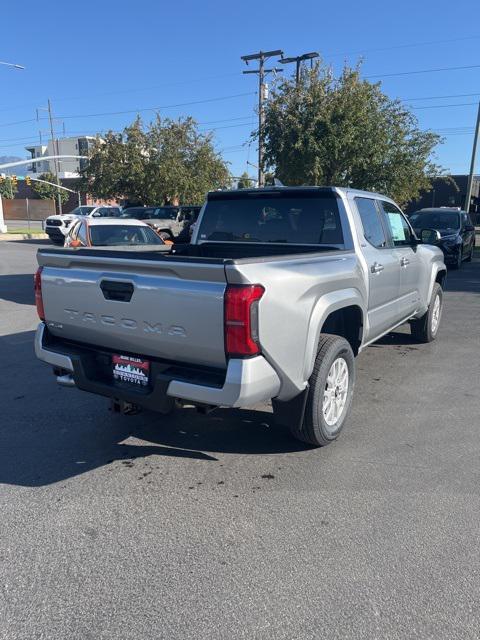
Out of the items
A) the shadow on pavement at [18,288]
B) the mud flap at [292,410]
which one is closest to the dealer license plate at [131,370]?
the mud flap at [292,410]

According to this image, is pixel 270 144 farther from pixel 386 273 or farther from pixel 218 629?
pixel 218 629

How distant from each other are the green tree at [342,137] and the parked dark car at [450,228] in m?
3.63

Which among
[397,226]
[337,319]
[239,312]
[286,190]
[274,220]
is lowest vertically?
[337,319]

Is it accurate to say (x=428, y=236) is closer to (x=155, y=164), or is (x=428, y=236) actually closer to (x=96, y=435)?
(x=96, y=435)

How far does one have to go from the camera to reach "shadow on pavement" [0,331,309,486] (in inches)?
149

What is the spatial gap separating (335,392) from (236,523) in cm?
138

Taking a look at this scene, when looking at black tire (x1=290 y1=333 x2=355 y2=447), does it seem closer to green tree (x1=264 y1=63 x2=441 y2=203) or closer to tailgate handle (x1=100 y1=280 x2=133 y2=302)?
tailgate handle (x1=100 y1=280 x2=133 y2=302)

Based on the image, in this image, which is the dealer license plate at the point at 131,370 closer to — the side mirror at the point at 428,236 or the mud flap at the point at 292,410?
the mud flap at the point at 292,410

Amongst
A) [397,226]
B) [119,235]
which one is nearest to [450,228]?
[119,235]

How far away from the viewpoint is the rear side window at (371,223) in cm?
486

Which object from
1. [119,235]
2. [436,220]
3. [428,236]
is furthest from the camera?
[436,220]

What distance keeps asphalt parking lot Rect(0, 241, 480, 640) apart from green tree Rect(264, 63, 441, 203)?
15160 millimetres

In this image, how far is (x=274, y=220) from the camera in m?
4.96

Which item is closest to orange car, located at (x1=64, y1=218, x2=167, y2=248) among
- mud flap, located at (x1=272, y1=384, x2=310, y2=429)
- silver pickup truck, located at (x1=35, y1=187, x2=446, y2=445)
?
silver pickup truck, located at (x1=35, y1=187, x2=446, y2=445)
